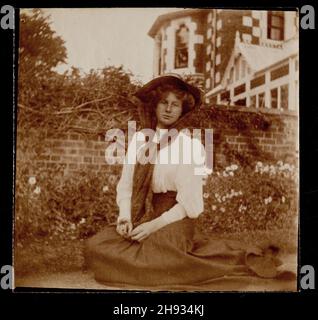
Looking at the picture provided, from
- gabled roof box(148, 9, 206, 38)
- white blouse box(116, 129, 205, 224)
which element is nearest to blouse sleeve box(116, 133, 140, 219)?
white blouse box(116, 129, 205, 224)

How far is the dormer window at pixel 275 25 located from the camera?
3.34 m

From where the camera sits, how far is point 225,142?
3.28m

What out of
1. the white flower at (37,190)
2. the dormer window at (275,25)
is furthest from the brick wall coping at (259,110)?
the white flower at (37,190)

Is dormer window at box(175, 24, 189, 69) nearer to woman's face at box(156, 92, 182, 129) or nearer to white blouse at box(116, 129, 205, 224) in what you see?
woman's face at box(156, 92, 182, 129)

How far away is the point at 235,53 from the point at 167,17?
57cm

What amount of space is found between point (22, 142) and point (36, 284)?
1.03 metres

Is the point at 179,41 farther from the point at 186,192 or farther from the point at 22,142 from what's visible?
the point at 22,142

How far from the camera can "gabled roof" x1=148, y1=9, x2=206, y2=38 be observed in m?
3.31

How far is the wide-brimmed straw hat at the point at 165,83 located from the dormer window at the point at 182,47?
114 millimetres

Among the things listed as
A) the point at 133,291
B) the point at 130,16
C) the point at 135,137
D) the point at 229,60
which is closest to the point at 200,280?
the point at 133,291

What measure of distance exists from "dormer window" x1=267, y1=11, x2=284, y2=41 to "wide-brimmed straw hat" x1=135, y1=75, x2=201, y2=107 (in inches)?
28.4

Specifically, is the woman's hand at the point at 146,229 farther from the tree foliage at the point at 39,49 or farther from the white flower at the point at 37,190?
the tree foliage at the point at 39,49

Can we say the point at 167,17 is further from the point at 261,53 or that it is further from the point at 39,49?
the point at 39,49
